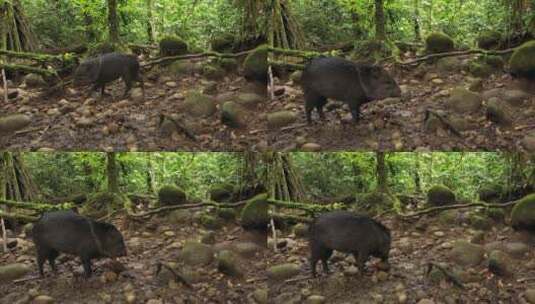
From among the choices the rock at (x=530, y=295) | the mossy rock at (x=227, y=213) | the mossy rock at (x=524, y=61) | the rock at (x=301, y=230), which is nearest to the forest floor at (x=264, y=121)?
the mossy rock at (x=524, y=61)

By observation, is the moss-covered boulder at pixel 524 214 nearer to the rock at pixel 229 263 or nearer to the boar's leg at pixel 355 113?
the boar's leg at pixel 355 113

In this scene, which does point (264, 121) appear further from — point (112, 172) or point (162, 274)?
point (162, 274)

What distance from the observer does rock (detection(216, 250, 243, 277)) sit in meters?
5.75

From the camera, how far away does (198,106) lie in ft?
18.9

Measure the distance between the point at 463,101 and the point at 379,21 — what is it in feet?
3.85

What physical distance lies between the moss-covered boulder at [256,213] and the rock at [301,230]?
0.45m

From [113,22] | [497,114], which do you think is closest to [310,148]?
[497,114]

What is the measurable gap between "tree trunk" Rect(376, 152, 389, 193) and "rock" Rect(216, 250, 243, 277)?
1.48 meters

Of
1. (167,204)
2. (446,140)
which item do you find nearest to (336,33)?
(446,140)

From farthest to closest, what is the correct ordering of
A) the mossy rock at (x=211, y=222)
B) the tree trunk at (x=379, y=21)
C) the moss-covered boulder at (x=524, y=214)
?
the moss-covered boulder at (x=524, y=214), the mossy rock at (x=211, y=222), the tree trunk at (x=379, y=21)

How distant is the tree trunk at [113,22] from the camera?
555 cm

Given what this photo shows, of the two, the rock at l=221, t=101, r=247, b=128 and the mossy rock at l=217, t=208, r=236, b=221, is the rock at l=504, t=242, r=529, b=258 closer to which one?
the mossy rock at l=217, t=208, r=236, b=221

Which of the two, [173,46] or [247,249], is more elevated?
[173,46]

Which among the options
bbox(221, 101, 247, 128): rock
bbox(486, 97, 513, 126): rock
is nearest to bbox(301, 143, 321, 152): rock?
bbox(221, 101, 247, 128): rock
